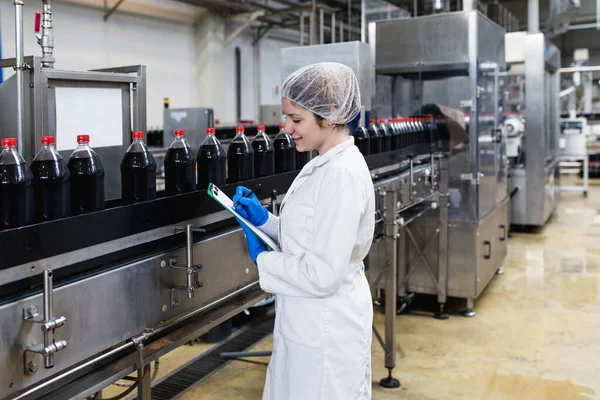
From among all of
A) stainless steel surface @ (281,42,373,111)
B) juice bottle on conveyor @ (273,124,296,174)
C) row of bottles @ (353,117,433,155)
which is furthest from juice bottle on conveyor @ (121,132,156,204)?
stainless steel surface @ (281,42,373,111)

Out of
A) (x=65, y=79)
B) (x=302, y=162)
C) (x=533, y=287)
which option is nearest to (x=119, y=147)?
(x=65, y=79)

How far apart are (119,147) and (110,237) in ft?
3.28

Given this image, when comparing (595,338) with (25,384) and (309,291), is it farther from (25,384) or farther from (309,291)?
(25,384)

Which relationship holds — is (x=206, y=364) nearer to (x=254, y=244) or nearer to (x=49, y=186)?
(x=254, y=244)

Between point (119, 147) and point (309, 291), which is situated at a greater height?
point (119, 147)

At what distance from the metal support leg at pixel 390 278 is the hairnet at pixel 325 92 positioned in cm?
132

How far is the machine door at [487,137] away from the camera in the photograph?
3756 millimetres

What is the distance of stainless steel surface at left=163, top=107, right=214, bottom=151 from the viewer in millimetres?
5797

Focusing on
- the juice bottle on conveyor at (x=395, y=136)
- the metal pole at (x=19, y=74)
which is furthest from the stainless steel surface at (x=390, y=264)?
the metal pole at (x=19, y=74)

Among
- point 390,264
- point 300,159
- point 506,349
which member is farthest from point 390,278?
point 300,159

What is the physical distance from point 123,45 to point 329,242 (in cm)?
649

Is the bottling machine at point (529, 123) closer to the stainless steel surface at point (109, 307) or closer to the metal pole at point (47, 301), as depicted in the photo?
the stainless steel surface at point (109, 307)

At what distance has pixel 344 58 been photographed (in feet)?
11.2

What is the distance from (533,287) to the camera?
4305 mm
